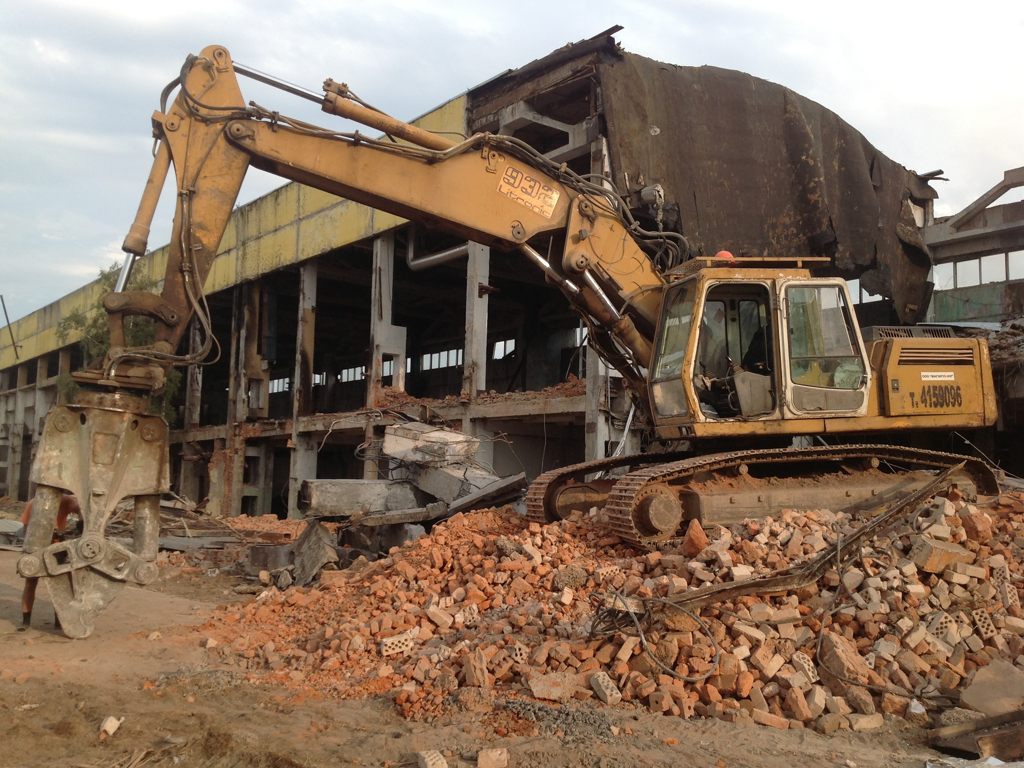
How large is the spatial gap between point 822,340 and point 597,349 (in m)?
2.07

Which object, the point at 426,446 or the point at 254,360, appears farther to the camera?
the point at 254,360

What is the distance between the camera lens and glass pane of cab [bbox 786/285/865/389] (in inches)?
277

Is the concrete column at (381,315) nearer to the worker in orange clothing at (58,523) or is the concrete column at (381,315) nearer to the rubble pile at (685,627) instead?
the rubble pile at (685,627)

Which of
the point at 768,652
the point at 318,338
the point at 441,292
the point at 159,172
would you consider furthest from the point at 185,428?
the point at 768,652

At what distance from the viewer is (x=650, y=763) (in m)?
3.86

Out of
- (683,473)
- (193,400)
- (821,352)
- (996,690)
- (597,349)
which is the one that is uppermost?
(193,400)

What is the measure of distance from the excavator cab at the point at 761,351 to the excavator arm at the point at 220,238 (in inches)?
30.5

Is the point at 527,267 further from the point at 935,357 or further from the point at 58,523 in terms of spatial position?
the point at 58,523

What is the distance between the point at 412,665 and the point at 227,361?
26.4 m

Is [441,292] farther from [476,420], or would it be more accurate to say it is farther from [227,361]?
[227,361]

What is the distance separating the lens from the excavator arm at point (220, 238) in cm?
557

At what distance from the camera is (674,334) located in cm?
726

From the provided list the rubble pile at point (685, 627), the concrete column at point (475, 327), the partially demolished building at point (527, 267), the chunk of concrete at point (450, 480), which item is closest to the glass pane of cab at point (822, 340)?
the rubble pile at point (685, 627)

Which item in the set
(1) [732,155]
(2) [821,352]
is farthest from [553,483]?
(1) [732,155]
